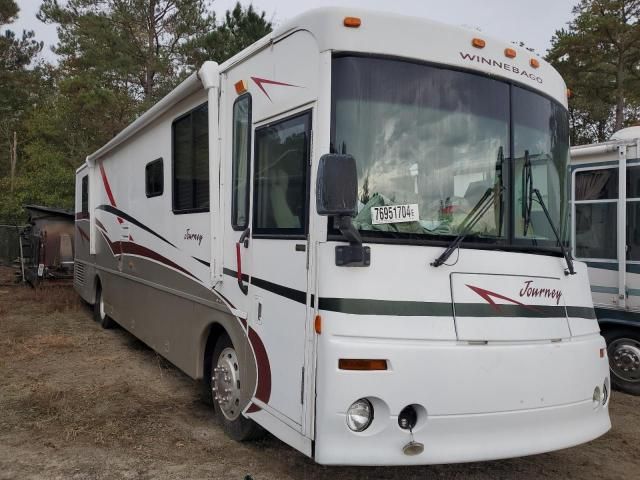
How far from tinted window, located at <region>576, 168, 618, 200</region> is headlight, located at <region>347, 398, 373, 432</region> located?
4575 mm

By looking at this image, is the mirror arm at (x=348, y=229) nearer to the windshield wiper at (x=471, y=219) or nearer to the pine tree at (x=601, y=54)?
the windshield wiper at (x=471, y=219)

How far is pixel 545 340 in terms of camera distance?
11.3ft

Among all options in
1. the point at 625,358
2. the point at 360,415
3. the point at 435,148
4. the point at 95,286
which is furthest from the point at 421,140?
the point at 95,286

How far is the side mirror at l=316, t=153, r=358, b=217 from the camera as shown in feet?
9.66

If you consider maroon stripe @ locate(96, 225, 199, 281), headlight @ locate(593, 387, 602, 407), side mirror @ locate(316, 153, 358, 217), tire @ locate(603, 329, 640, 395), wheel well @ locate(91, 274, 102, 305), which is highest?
side mirror @ locate(316, 153, 358, 217)

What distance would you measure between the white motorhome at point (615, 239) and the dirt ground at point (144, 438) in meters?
0.51

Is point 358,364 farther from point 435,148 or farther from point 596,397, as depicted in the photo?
point 596,397

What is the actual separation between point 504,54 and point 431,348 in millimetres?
1980

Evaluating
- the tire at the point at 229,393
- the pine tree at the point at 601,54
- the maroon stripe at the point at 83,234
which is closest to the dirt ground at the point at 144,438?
the tire at the point at 229,393

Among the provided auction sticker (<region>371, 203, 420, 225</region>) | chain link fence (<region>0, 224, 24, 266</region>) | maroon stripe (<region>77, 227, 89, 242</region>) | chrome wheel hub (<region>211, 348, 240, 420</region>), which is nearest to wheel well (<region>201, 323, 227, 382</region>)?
chrome wheel hub (<region>211, 348, 240, 420</region>)

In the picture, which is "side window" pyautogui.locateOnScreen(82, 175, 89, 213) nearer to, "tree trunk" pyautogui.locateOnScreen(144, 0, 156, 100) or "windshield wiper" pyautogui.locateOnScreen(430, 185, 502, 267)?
"windshield wiper" pyautogui.locateOnScreen(430, 185, 502, 267)

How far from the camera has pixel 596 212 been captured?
21.2 feet

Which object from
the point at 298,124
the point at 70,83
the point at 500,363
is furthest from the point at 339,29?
the point at 70,83

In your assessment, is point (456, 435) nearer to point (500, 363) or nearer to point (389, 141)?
Result: point (500, 363)
